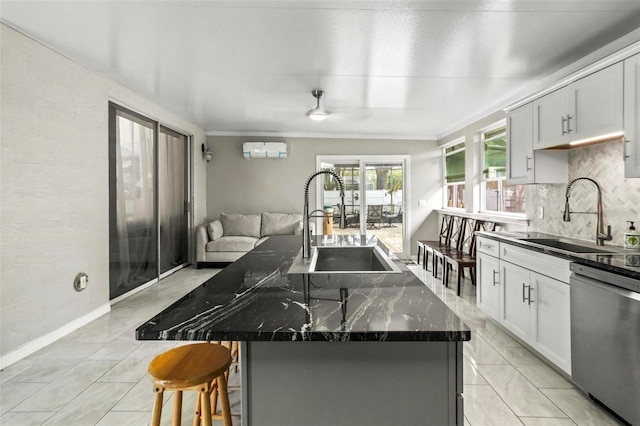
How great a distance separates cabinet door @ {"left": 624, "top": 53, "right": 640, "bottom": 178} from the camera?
1.97 meters

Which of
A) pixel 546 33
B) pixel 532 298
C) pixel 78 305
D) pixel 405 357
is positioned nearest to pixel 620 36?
pixel 546 33

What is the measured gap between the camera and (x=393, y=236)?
258 inches

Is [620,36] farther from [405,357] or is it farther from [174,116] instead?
[174,116]

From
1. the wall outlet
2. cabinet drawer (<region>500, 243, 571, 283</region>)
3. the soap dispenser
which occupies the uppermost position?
the soap dispenser

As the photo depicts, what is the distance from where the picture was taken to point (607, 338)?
1.78 m

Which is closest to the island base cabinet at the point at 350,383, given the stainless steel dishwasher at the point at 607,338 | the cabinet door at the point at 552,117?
the stainless steel dishwasher at the point at 607,338

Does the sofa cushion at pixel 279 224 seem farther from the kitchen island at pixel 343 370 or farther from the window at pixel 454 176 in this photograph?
the kitchen island at pixel 343 370

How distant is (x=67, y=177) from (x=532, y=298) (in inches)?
157

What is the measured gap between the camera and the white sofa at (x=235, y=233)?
5453 mm

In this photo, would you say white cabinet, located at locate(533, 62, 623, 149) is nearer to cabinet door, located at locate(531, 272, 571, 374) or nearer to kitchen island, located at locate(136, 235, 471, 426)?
cabinet door, located at locate(531, 272, 571, 374)

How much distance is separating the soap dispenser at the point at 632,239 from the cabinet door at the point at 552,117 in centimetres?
79

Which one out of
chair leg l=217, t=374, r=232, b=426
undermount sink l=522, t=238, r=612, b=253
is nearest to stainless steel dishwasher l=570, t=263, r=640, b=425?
undermount sink l=522, t=238, r=612, b=253

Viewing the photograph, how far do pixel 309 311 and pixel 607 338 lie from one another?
1809 mm

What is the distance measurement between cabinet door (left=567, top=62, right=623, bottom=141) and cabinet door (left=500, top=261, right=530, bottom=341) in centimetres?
112
